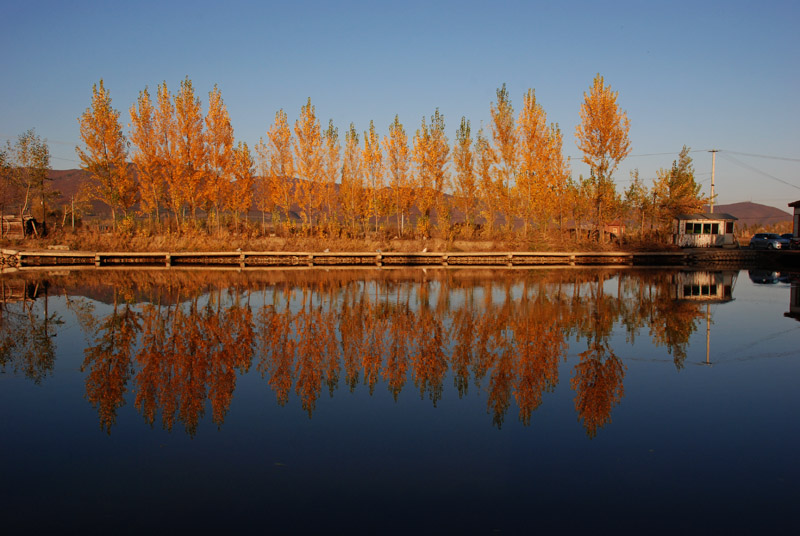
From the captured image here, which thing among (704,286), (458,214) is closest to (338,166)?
(704,286)

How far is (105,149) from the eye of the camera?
33906 millimetres

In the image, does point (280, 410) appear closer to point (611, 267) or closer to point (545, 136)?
point (611, 267)

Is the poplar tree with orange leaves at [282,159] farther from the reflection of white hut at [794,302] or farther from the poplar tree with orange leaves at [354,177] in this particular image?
the reflection of white hut at [794,302]

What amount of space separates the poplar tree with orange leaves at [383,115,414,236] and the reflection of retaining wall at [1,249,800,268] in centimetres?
714

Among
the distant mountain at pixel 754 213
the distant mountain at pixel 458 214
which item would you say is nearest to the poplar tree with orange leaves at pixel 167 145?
the distant mountain at pixel 458 214

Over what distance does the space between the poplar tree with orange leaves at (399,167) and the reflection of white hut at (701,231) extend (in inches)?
784

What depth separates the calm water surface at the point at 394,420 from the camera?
492cm

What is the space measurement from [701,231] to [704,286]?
70.5 ft

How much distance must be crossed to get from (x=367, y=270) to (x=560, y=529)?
22.5 m

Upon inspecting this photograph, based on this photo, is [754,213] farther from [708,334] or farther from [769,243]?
[708,334]

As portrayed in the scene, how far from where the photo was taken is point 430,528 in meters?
4.60

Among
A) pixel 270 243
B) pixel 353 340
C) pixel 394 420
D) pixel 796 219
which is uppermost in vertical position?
pixel 796 219

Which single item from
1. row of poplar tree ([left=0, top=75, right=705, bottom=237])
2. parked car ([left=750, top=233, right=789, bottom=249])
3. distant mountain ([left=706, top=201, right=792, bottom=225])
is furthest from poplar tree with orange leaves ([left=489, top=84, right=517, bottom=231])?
distant mountain ([left=706, top=201, right=792, bottom=225])

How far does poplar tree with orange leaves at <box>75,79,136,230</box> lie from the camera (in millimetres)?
33406
